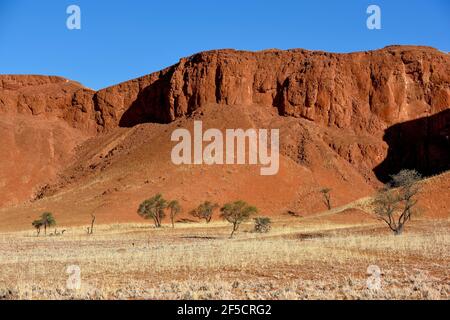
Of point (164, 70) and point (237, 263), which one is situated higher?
point (164, 70)

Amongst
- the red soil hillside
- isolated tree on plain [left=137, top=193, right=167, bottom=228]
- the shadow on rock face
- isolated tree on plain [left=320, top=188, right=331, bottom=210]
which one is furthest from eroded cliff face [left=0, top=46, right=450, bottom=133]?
isolated tree on plain [left=137, top=193, right=167, bottom=228]

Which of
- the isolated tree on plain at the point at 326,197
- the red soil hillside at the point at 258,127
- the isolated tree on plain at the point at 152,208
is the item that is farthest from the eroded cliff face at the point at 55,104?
the isolated tree on plain at the point at 152,208

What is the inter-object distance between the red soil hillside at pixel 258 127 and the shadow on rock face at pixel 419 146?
0.23 m

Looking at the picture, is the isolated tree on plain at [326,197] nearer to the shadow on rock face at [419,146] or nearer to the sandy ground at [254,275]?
the shadow on rock face at [419,146]

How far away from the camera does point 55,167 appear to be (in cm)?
11438

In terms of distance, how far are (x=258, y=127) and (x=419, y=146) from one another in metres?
34.0

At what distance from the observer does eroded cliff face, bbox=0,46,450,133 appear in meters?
106

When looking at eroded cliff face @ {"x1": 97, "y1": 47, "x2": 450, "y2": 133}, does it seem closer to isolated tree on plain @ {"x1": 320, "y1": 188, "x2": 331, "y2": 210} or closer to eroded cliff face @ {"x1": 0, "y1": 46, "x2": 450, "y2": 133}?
eroded cliff face @ {"x1": 0, "y1": 46, "x2": 450, "y2": 133}

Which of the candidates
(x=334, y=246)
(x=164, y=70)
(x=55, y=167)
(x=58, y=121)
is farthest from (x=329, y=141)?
(x=334, y=246)

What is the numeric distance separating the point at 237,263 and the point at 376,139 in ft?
305

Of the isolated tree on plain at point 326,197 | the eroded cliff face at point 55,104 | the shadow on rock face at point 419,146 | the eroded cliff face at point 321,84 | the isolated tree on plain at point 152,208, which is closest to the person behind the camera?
the isolated tree on plain at point 152,208

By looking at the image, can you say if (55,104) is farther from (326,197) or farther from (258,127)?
(326,197)

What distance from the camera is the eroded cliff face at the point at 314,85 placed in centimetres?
10638
